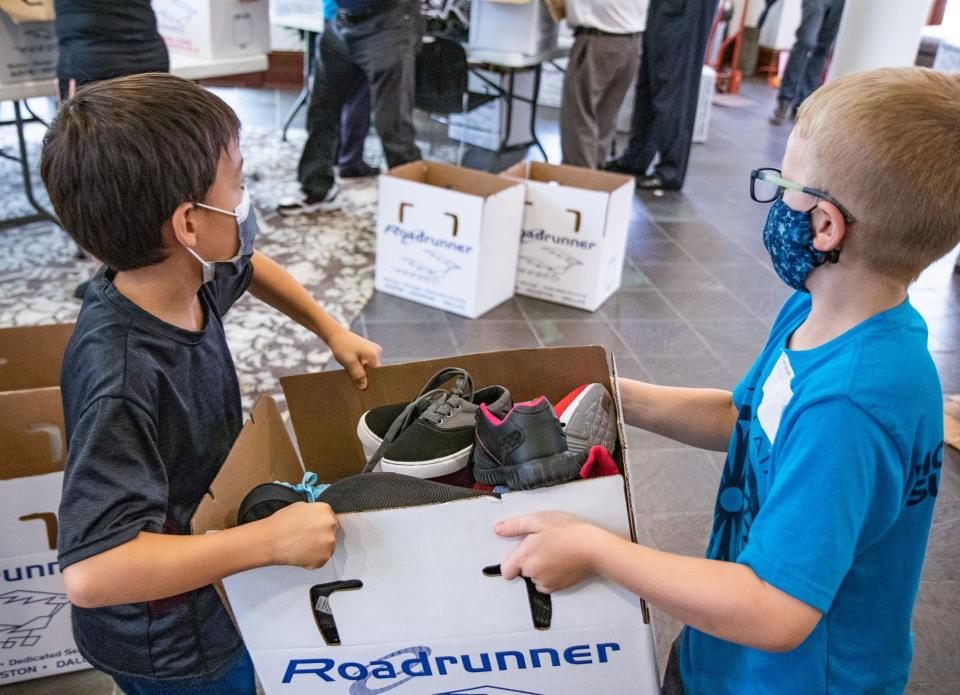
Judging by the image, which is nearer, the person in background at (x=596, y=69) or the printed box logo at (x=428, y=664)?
the printed box logo at (x=428, y=664)

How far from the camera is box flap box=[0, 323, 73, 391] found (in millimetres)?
1389

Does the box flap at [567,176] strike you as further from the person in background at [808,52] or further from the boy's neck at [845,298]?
the person in background at [808,52]

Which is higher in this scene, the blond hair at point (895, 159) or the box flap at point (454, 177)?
the blond hair at point (895, 159)

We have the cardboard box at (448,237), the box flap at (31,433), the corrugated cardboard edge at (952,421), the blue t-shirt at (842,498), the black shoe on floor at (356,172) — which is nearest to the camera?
the blue t-shirt at (842,498)

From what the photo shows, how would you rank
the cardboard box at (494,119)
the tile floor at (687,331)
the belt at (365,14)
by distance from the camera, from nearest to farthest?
the tile floor at (687,331)
the belt at (365,14)
the cardboard box at (494,119)

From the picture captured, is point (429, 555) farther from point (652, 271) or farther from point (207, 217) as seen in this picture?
point (652, 271)

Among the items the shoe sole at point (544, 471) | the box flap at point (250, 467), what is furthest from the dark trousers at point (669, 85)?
the shoe sole at point (544, 471)

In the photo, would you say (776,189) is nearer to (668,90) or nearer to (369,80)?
(369,80)

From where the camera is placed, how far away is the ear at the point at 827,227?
79 cm

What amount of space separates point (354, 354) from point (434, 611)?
467 millimetres

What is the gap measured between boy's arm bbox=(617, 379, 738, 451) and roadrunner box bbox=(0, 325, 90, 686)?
32.3 inches

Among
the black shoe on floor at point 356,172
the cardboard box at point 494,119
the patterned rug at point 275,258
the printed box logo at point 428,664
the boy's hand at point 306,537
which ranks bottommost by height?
the patterned rug at point 275,258

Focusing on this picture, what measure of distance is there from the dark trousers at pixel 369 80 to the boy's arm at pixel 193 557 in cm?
301

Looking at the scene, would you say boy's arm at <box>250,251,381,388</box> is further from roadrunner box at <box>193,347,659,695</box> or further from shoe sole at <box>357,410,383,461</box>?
roadrunner box at <box>193,347,659,695</box>
